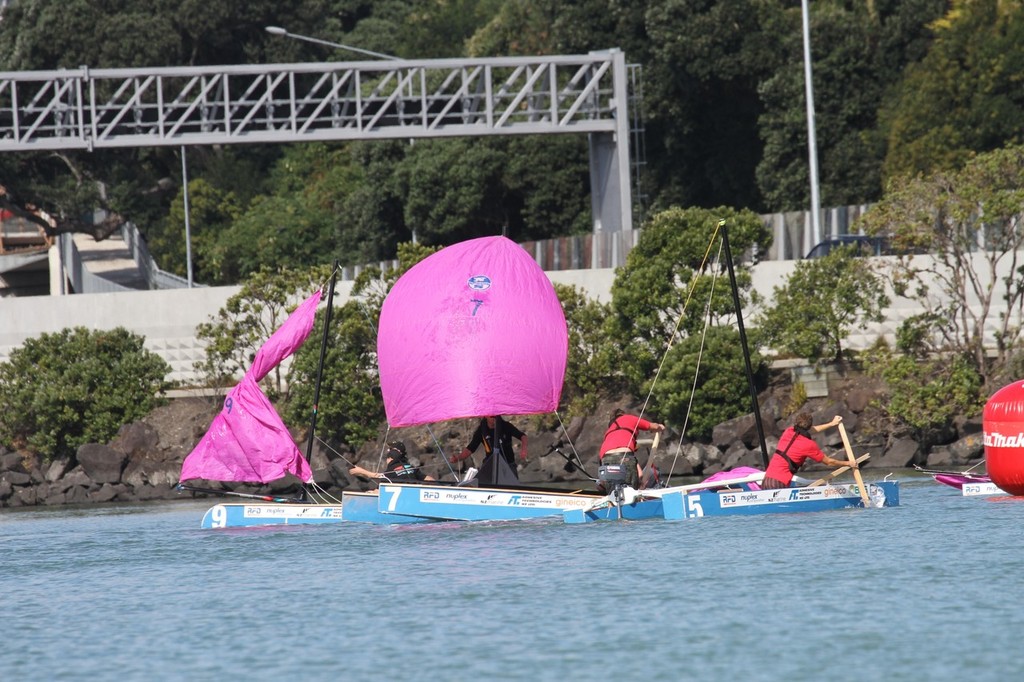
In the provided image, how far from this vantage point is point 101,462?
5169 centimetres

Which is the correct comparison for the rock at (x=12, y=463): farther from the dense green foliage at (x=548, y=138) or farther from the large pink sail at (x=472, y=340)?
the dense green foliage at (x=548, y=138)

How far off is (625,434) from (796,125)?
36.0 metres

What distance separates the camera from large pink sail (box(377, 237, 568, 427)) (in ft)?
112

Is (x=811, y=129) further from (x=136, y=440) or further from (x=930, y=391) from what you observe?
(x=136, y=440)

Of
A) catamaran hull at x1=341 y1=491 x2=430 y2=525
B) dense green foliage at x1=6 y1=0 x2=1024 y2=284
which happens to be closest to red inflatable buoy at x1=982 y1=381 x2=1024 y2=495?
catamaran hull at x1=341 y1=491 x2=430 y2=525

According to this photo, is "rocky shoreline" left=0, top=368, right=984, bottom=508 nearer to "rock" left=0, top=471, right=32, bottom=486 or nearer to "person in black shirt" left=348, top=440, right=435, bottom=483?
"rock" left=0, top=471, right=32, bottom=486

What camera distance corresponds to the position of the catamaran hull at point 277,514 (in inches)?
1369

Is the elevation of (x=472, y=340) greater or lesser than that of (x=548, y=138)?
lesser

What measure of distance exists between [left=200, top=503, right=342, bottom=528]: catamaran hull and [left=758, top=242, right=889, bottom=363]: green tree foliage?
1879 cm

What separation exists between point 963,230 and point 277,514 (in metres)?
21.4

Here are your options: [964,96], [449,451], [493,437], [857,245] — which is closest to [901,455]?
[857,245]

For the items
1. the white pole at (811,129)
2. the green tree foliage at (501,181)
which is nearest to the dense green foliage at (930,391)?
the white pole at (811,129)

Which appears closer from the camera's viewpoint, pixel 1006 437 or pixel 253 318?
pixel 1006 437

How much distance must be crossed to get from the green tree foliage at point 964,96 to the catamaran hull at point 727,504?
2900cm
